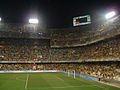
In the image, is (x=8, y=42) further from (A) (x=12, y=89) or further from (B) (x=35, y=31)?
(A) (x=12, y=89)

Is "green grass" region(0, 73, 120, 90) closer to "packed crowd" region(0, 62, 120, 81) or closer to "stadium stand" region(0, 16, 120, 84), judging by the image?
"packed crowd" region(0, 62, 120, 81)

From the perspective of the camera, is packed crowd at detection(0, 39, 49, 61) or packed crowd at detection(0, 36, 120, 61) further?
packed crowd at detection(0, 39, 49, 61)

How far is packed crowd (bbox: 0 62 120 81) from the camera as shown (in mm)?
27484

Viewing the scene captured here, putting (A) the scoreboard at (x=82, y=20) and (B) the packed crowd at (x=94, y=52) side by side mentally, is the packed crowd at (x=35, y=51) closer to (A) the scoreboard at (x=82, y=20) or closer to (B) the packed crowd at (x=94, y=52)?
(B) the packed crowd at (x=94, y=52)

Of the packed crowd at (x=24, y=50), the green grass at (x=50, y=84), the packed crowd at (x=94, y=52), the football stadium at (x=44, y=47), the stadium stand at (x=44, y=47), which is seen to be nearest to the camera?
the green grass at (x=50, y=84)

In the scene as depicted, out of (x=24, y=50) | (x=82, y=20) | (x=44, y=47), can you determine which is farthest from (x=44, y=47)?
(x=82, y=20)

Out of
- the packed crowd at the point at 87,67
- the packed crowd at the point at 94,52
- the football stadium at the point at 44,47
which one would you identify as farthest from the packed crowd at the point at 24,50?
the packed crowd at the point at 94,52

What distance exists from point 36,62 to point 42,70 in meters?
3.84

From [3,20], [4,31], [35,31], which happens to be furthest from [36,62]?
[3,20]

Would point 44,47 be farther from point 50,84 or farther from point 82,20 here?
point 50,84

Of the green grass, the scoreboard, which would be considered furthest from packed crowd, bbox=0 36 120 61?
the green grass

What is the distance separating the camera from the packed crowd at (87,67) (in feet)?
90.2

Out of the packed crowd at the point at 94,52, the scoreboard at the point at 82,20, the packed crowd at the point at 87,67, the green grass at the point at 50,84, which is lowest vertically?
the green grass at the point at 50,84

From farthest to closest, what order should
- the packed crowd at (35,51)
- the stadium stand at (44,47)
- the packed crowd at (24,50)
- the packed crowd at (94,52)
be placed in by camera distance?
the packed crowd at (24,50) → the packed crowd at (35,51) → the stadium stand at (44,47) → the packed crowd at (94,52)
